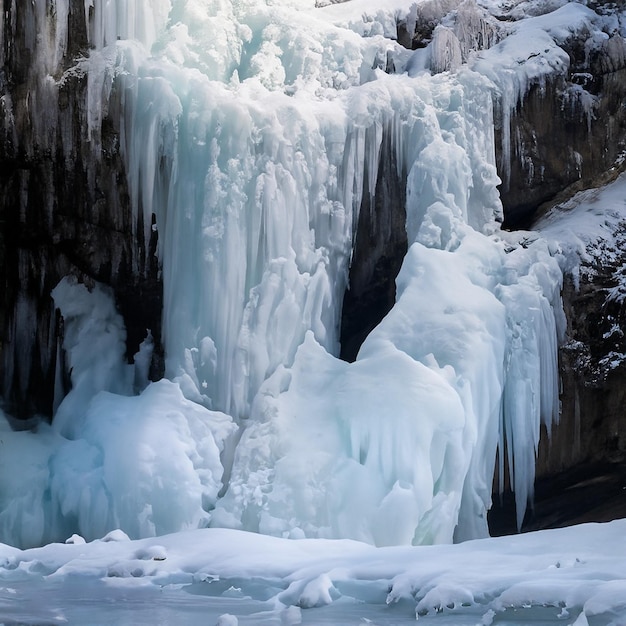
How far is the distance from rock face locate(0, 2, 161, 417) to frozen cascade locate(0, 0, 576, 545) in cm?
25

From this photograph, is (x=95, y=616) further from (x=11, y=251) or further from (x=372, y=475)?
(x=11, y=251)

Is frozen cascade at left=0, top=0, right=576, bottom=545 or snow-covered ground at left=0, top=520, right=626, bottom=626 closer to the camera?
snow-covered ground at left=0, top=520, right=626, bottom=626

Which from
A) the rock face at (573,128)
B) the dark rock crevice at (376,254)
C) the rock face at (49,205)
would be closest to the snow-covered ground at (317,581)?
the rock face at (49,205)

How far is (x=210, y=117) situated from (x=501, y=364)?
12.3 feet

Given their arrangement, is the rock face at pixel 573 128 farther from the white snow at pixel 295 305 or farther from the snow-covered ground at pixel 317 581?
the snow-covered ground at pixel 317 581

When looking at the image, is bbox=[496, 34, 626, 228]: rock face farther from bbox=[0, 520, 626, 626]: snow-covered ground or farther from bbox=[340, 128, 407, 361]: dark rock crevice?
bbox=[0, 520, 626, 626]: snow-covered ground

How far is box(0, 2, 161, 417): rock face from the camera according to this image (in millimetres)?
9602

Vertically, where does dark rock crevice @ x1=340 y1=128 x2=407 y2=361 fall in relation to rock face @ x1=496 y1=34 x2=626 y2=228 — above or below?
below

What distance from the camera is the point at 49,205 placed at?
10.4 m

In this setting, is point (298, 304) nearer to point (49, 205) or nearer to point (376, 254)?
point (376, 254)

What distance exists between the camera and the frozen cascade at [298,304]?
8.68 metres

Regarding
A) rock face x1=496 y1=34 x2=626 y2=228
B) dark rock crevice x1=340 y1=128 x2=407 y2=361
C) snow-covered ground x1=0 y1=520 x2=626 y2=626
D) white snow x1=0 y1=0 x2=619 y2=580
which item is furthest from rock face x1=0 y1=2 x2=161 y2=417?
rock face x1=496 y1=34 x2=626 y2=228

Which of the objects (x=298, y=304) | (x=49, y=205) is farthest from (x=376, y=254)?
(x=49, y=205)

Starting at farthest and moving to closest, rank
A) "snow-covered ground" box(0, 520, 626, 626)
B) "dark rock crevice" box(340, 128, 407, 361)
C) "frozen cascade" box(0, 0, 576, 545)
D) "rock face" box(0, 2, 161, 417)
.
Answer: "dark rock crevice" box(340, 128, 407, 361) → "rock face" box(0, 2, 161, 417) → "frozen cascade" box(0, 0, 576, 545) → "snow-covered ground" box(0, 520, 626, 626)
